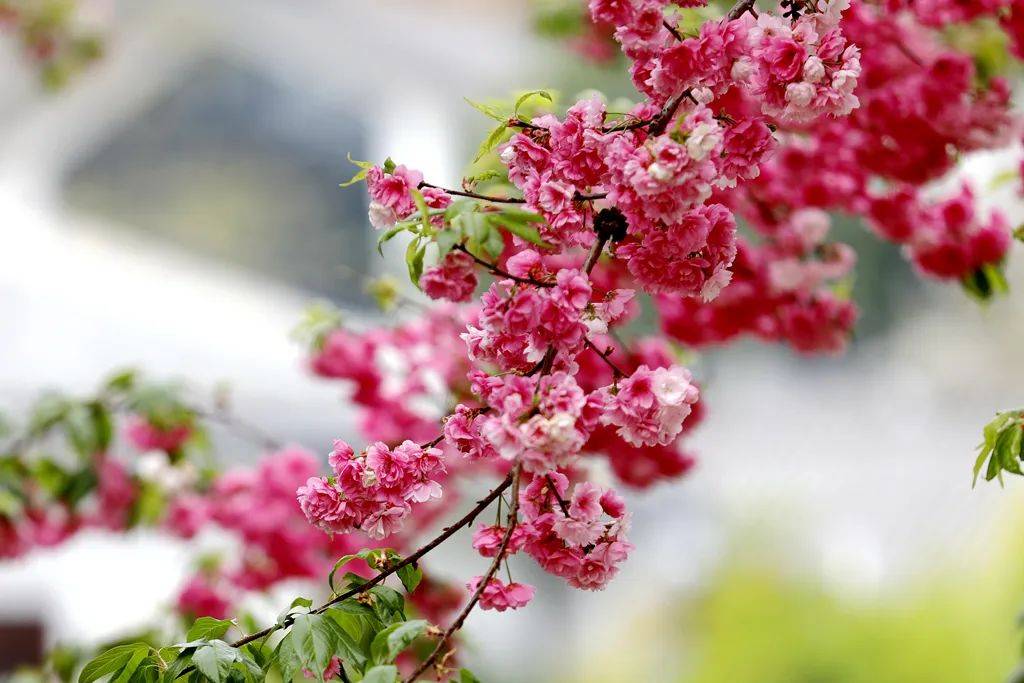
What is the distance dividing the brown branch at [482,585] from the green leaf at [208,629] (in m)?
0.16

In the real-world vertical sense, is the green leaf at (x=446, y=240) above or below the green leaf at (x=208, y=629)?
above

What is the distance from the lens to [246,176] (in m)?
4.16

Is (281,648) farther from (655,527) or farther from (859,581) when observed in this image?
(655,527)

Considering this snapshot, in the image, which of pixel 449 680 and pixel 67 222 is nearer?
pixel 449 680

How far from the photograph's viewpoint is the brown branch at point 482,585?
649mm

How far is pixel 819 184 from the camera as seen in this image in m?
1.31

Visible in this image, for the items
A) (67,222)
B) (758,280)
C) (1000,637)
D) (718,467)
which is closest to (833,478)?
(718,467)

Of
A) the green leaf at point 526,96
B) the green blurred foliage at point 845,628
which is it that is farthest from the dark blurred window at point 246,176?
the green leaf at point 526,96

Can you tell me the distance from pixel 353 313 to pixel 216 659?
228 centimetres

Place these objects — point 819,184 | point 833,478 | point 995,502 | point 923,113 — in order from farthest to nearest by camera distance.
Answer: point 833,478
point 995,502
point 819,184
point 923,113

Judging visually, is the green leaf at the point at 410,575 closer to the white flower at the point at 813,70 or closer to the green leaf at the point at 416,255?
the green leaf at the point at 416,255

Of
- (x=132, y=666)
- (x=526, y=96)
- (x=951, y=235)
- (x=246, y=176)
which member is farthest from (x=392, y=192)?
(x=246, y=176)

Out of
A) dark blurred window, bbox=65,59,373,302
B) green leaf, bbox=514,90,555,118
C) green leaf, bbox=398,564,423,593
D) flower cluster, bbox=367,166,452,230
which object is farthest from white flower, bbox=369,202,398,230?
dark blurred window, bbox=65,59,373,302

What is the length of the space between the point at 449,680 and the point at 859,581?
379cm
